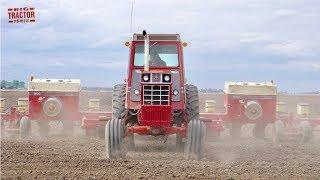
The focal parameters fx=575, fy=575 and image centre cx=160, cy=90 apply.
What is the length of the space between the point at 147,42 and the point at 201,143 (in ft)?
8.90

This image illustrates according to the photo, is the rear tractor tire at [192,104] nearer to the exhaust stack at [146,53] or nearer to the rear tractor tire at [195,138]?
the rear tractor tire at [195,138]

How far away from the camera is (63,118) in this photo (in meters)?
19.0

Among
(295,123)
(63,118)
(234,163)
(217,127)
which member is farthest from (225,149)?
(63,118)

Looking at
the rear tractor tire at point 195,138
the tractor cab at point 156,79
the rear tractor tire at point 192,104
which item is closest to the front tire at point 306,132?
the rear tractor tire at point 192,104

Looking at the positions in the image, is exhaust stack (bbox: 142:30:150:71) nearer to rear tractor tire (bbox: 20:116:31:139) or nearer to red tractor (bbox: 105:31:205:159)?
red tractor (bbox: 105:31:205:159)

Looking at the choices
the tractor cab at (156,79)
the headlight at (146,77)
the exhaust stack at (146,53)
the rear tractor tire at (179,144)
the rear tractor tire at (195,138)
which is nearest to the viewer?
the rear tractor tire at (195,138)

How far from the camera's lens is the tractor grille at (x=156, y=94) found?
12.9m

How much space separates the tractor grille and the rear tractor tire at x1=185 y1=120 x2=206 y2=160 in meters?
0.85

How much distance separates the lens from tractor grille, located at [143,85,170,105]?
12922 millimetres

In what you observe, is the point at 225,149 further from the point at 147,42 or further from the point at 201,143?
the point at 147,42

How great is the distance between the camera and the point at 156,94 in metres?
12.9

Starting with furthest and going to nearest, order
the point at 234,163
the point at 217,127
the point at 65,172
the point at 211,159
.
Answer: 1. the point at 217,127
2. the point at 211,159
3. the point at 234,163
4. the point at 65,172

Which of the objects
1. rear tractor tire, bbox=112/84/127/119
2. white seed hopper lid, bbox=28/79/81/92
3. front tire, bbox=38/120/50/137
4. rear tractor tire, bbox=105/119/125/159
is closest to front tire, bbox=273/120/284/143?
rear tractor tire, bbox=112/84/127/119

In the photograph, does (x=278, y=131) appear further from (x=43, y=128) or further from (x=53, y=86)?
(x=43, y=128)
